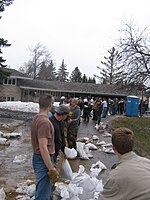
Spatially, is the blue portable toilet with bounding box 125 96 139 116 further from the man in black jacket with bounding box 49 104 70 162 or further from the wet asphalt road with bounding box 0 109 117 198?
the man in black jacket with bounding box 49 104 70 162

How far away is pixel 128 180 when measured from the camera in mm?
2521

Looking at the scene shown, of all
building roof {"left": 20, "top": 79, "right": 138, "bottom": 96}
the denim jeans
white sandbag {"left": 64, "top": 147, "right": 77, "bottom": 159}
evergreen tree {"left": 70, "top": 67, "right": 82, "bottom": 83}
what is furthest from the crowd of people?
evergreen tree {"left": 70, "top": 67, "right": 82, "bottom": 83}

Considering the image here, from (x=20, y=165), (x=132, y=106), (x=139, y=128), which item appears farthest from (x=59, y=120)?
(x=132, y=106)

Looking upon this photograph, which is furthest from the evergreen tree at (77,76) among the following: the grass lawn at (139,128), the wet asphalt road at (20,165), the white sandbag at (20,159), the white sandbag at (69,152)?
the white sandbag at (69,152)

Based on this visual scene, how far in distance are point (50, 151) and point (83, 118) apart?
57.3ft

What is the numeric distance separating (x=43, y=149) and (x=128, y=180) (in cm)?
165

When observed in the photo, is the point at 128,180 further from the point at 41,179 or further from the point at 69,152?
the point at 69,152

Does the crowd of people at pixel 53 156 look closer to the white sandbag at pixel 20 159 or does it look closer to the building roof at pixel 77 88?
the white sandbag at pixel 20 159

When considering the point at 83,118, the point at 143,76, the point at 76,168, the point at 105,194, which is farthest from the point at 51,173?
the point at 143,76

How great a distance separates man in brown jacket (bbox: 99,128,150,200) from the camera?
251cm

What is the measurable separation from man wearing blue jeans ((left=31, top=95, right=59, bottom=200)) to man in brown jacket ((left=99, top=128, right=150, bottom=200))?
4.57ft

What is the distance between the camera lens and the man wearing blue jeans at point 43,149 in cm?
400

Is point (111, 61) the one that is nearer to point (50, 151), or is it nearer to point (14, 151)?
point (14, 151)

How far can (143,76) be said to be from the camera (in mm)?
24719
